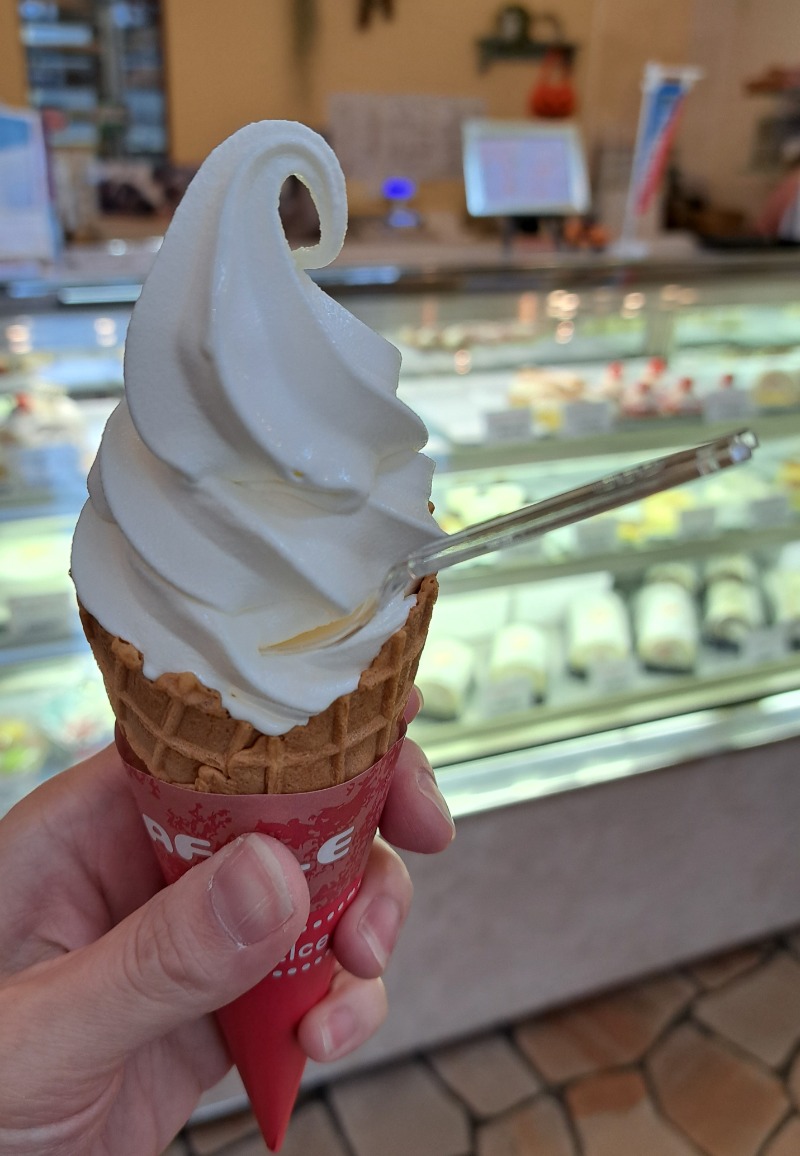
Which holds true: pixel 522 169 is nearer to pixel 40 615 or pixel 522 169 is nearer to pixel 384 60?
pixel 40 615

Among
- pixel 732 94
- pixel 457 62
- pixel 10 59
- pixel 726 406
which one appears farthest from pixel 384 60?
pixel 726 406

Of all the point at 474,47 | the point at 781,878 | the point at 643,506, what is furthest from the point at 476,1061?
the point at 474,47

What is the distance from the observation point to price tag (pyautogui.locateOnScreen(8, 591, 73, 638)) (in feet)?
6.46

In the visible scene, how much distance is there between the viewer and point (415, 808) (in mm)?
1367

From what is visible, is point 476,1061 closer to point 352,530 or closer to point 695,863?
point 695,863

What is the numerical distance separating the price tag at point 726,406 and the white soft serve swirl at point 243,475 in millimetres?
1936

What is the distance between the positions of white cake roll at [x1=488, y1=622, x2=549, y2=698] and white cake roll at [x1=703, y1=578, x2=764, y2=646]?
0.49 m

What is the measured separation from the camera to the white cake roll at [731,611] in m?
2.59

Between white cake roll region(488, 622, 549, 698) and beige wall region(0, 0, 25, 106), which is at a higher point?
beige wall region(0, 0, 25, 106)

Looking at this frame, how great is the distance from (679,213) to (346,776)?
18.9ft

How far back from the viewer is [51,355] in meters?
2.46

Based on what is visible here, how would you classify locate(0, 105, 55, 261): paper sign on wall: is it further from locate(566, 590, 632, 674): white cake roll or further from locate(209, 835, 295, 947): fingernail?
locate(209, 835, 295, 947): fingernail

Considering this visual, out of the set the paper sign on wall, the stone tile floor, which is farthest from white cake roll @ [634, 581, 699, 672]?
the paper sign on wall

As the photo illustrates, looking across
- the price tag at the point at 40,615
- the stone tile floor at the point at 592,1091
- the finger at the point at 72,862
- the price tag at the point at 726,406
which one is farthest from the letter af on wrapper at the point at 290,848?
the price tag at the point at 726,406
